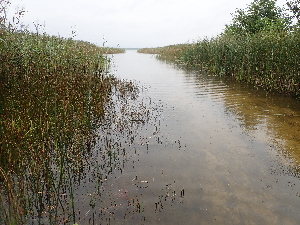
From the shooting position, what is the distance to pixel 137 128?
19.7ft

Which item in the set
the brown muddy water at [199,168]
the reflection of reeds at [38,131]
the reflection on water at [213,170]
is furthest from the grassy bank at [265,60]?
the reflection of reeds at [38,131]

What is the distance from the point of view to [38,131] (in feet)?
11.9

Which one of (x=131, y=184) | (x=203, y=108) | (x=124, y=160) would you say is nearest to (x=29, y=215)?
(x=131, y=184)

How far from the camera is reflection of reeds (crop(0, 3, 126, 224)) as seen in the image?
9.57 ft

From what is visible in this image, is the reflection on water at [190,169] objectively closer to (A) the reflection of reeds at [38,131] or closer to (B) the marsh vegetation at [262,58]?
(A) the reflection of reeds at [38,131]

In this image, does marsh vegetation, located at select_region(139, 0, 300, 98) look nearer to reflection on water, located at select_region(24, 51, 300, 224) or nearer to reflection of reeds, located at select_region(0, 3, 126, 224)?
reflection on water, located at select_region(24, 51, 300, 224)

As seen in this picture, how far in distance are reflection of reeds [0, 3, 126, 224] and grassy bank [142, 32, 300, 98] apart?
20.4ft

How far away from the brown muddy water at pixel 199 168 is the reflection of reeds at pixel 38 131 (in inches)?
15.5

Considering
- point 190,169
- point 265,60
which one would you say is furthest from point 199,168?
point 265,60

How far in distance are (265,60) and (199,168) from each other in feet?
23.7

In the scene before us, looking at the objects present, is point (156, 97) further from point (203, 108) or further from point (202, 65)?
point (202, 65)

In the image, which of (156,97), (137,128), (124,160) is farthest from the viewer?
(156,97)

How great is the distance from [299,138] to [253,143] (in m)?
1.00

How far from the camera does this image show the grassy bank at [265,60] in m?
8.27
